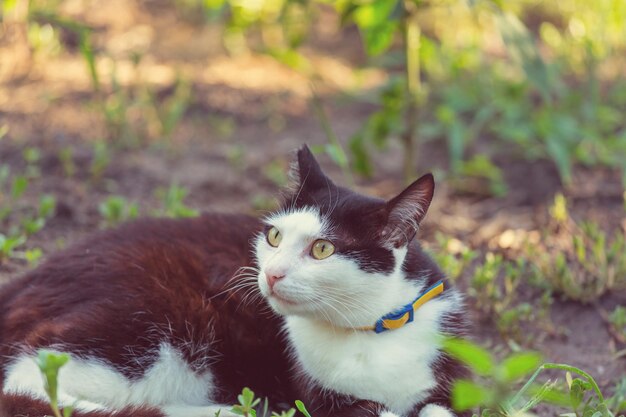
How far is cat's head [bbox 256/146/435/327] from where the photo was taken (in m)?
1.93

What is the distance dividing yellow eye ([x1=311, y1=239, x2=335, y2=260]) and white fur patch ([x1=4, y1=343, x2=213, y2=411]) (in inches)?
21.6

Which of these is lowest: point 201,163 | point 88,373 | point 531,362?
point 201,163

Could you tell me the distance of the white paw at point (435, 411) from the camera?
6.56 feet

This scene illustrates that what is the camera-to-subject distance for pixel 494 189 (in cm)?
408

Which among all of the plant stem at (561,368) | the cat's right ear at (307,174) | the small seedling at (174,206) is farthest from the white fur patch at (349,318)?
the small seedling at (174,206)

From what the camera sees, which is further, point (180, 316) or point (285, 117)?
point (285, 117)

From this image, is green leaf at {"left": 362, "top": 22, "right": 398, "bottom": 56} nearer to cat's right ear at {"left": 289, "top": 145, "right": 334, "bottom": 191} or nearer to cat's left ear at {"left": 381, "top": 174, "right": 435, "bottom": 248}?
cat's right ear at {"left": 289, "top": 145, "right": 334, "bottom": 191}

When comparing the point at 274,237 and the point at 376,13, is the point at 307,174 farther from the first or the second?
the point at 376,13

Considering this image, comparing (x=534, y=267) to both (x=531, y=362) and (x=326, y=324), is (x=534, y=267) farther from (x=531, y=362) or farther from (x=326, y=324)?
(x=531, y=362)

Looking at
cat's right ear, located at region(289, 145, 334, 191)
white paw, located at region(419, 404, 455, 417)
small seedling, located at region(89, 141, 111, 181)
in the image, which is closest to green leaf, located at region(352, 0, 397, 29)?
cat's right ear, located at region(289, 145, 334, 191)

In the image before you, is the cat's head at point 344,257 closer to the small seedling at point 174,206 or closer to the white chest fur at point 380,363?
the white chest fur at point 380,363

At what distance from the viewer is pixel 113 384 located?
83.3 inches

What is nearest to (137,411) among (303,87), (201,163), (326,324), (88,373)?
(88,373)

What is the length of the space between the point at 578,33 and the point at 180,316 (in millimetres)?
3656
